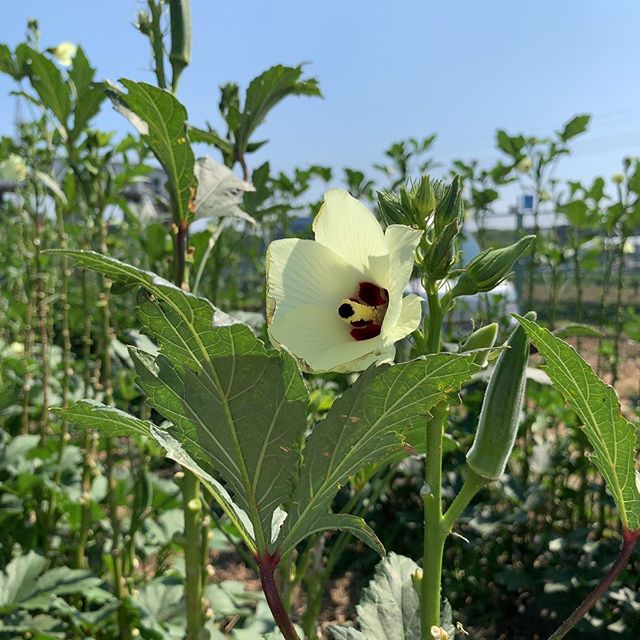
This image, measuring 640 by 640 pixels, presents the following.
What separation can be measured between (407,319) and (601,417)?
251 mm

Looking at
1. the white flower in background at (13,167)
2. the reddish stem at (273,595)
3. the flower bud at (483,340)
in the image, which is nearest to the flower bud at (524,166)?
the white flower in background at (13,167)

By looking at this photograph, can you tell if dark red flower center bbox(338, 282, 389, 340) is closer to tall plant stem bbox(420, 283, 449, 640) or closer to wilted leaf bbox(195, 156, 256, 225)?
tall plant stem bbox(420, 283, 449, 640)

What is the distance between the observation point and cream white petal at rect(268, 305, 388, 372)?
0.67 m

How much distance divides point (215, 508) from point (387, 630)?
1.82 m

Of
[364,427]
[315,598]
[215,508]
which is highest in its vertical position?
[364,427]

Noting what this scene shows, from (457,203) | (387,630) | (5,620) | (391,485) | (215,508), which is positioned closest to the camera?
(457,203)

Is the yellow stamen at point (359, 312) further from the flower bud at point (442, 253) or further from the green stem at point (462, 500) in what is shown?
the green stem at point (462, 500)

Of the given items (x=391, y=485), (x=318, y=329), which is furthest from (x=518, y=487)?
(x=318, y=329)

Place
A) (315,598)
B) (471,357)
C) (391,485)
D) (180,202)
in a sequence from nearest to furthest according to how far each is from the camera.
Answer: (471,357)
(180,202)
(315,598)
(391,485)

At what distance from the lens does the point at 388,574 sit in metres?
0.95

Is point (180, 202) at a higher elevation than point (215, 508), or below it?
higher

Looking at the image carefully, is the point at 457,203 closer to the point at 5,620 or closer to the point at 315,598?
the point at 315,598

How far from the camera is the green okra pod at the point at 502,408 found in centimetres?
73

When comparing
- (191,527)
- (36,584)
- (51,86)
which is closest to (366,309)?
(191,527)
